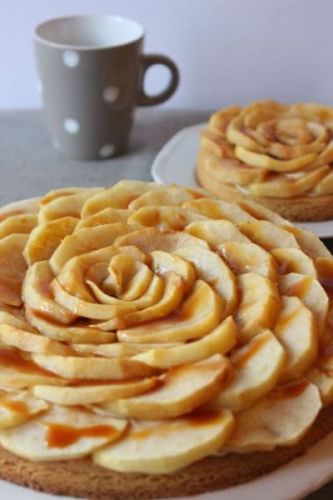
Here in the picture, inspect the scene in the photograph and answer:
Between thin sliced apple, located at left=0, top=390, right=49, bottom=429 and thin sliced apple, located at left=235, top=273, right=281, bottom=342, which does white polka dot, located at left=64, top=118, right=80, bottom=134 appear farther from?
thin sliced apple, located at left=0, top=390, right=49, bottom=429

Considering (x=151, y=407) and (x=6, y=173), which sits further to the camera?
(x=6, y=173)

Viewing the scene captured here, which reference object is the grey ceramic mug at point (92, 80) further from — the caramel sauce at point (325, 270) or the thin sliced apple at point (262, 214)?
the caramel sauce at point (325, 270)

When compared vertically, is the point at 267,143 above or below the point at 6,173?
above

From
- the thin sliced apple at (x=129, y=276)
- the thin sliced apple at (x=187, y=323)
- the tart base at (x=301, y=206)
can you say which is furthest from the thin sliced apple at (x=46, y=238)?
the tart base at (x=301, y=206)

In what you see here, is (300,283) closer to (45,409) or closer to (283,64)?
(45,409)

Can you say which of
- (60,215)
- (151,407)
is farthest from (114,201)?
(151,407)

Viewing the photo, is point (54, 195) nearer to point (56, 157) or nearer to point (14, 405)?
point (14, 405)

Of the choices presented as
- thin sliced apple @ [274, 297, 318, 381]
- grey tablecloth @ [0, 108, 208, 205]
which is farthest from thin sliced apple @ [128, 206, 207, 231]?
grey tablecloth @ [0, 108, 208, 205]
